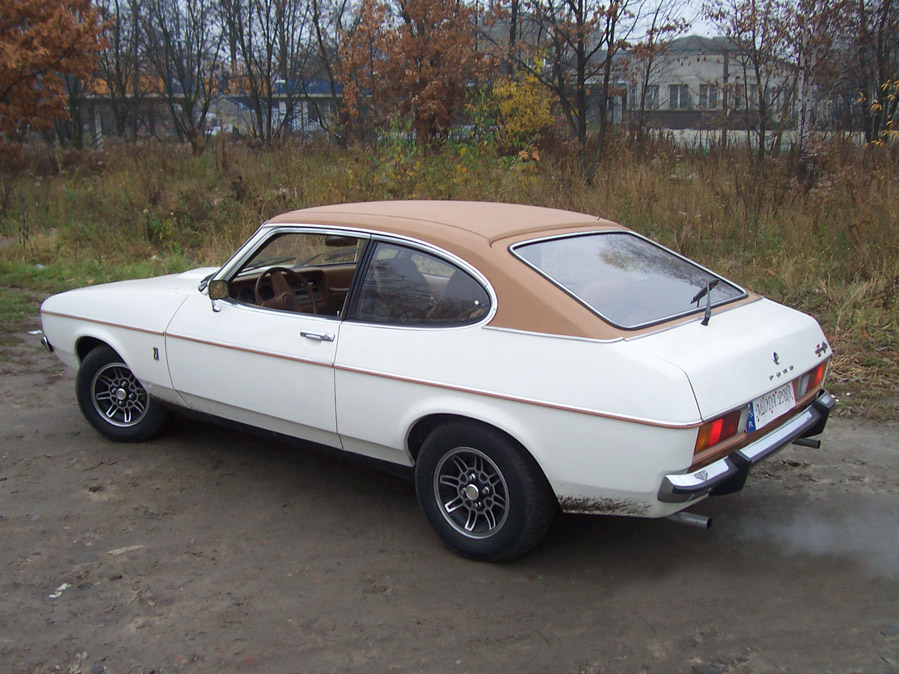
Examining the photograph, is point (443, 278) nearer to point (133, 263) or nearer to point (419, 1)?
point (133, 263)

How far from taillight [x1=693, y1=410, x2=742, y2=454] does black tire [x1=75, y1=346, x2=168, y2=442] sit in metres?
3.40

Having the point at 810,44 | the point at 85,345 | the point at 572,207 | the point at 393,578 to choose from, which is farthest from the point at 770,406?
the point at 810,44

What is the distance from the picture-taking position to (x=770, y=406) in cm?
346

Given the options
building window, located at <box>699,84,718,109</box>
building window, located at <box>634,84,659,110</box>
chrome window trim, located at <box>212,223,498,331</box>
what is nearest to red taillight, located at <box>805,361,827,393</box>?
chrome window trim, located at <box>212,223,498,331</box>

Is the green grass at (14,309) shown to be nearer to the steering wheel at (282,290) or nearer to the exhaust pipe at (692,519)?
the steering wheel at (282,290)

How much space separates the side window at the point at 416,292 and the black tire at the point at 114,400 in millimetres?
1938

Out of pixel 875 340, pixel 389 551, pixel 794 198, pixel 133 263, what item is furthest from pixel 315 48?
pixel 389 551

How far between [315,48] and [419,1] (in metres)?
14.3

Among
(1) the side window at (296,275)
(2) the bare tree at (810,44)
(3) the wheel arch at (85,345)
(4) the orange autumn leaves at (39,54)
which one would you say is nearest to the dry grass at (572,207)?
(2) the bare tree at (810,44)

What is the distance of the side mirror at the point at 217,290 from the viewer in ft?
14.6

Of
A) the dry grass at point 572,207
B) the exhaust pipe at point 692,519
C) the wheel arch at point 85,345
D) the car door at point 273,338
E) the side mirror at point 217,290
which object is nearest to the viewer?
the exhaust pipe at point 692,519

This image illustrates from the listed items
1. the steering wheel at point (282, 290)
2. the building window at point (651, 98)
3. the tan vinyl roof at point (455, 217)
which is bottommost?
the steering wheel at point (282, 290)

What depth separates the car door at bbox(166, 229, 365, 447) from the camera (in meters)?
3.98

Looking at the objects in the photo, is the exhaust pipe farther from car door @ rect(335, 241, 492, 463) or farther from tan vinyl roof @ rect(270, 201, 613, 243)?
tan vinyl roof @ rect(270, 201, 613, 243)
